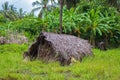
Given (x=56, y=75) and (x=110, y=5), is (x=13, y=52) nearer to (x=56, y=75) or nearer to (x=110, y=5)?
(x=56, y=75)

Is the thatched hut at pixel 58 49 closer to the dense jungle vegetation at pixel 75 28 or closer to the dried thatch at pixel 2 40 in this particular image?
the dense jungle vegetation at pixel 75 28

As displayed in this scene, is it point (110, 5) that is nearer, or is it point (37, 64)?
point (37, 64)

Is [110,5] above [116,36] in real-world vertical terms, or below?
above

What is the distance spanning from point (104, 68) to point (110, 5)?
1796 cm

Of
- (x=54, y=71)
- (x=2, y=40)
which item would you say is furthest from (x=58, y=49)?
(x=2, y=40)

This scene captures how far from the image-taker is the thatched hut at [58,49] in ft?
46.8

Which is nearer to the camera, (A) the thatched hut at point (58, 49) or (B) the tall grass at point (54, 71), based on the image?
(B) the tall grass at point (54, 71)

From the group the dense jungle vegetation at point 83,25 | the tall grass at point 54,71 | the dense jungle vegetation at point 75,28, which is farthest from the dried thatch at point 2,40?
the tall grass at point 54,71

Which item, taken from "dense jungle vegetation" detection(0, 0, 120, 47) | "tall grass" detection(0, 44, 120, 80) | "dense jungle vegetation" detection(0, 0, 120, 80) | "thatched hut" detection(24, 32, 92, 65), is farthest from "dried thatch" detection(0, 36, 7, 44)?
"tall grass" detection(0, 44, 120, 80)

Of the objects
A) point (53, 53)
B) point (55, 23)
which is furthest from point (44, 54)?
point (55, 23)

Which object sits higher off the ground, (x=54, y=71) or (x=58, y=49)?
(x=58, y=49)

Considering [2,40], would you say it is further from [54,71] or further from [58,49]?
[54,71]

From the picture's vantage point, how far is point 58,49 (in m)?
14.4

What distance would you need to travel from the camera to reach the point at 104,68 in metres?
12.0
